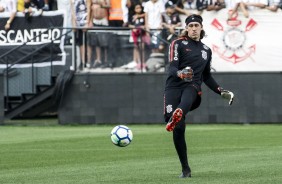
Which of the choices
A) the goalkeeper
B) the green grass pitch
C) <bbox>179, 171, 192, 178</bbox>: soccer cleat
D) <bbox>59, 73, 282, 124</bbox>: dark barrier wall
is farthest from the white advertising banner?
<bbox>179, 171, 192, 178</bbox>: soccer cleat

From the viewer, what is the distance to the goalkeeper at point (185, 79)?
40.7 ft

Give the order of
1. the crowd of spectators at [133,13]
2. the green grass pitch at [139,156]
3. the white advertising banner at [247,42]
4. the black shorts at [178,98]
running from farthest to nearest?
the white advertising banner at [247,42] < the crowd of spectators at [133,13] < the black shorts at [178,98] < the green grass pitch at [139,156]

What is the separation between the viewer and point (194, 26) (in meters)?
12.5

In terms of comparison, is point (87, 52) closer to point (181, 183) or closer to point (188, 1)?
point (188, 1)

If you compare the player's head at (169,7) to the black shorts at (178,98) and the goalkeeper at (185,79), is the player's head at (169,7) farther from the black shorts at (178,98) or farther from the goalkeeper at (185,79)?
the black shorts at (178,98)

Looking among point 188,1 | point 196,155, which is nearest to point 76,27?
point 188,1

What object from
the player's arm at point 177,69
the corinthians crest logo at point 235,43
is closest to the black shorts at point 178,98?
the player's arm at point 177,69

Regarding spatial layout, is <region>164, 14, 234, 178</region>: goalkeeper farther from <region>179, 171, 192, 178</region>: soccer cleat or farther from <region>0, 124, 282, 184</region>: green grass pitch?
<region>0, 124, 282, 184</region>: green grass pitch

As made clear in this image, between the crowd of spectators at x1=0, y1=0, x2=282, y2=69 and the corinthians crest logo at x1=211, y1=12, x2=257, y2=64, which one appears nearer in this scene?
the crowd of spectators at x1=0, y1=0, x2=282, y2=69

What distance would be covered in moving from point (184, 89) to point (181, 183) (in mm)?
1641

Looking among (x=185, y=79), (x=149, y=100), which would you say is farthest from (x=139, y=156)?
(x=149, y=100)

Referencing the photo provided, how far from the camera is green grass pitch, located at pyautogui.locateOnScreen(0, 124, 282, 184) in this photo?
12328mm

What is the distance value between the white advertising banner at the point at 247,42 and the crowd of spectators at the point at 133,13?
0.82 feet

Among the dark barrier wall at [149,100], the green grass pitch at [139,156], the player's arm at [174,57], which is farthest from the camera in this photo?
the dark barrier wall at [149,100]
